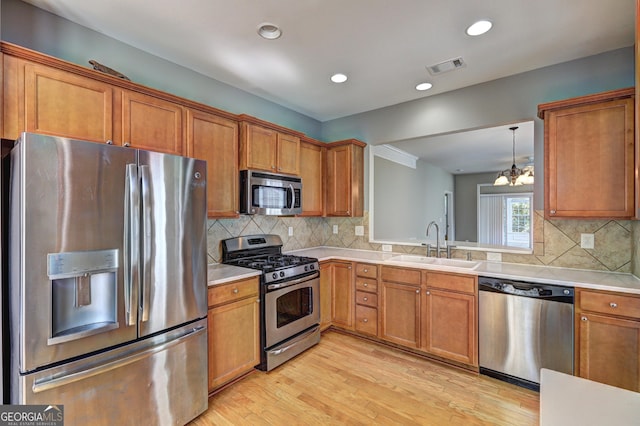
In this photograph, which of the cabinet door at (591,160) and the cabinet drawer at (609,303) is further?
the cabinet door at (591,160)

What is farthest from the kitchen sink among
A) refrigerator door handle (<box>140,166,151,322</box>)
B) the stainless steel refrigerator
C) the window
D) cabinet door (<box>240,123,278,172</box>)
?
the window

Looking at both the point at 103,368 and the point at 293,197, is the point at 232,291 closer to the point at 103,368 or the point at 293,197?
the point at 103,368

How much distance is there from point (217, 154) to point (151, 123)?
60 centimetres

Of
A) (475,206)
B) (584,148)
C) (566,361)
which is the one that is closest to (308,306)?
(566,361)

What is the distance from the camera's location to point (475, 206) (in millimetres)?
8625

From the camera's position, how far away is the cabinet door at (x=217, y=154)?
2561mm

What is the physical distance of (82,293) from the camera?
1575 millimetres

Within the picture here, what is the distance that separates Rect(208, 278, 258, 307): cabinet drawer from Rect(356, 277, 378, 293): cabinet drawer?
128cm

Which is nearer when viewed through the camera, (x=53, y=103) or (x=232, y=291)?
(x=53, y=103)

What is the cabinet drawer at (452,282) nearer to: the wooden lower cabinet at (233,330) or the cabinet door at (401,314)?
the cabinet door at (401,314)

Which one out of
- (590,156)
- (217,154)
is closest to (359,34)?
(217,154)

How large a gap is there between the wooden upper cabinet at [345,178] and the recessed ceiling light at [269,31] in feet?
5.75

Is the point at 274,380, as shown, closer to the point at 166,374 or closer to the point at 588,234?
the point at 166,374

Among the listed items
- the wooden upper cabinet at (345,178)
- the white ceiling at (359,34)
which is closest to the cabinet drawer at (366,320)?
the wooden upper cabinet at (345,178)
